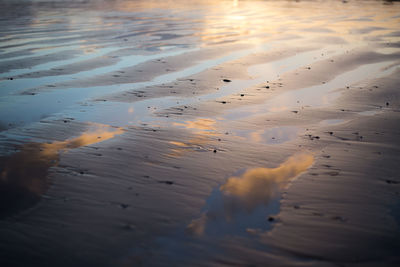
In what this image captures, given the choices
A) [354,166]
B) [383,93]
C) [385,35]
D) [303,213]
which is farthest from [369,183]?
[385,35]

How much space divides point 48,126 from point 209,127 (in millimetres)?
1850

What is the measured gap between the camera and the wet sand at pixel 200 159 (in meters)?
2.32

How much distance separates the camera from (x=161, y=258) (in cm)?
221

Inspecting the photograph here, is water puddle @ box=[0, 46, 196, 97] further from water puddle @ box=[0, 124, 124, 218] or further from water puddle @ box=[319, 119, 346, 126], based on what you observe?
water puddle @ box=[319, 119, 346, 126]

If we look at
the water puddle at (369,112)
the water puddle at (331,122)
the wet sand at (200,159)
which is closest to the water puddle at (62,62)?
the wet sand at (200,159)

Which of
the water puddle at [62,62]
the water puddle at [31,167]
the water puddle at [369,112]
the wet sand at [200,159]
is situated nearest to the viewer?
the wet sand at [200,159]

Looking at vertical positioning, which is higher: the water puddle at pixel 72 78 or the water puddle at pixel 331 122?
the water puddle at pixel 72 78

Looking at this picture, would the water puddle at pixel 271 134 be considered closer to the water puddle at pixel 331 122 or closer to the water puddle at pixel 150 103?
the water puddle at pixel 331 122

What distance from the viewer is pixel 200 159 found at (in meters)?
3.50

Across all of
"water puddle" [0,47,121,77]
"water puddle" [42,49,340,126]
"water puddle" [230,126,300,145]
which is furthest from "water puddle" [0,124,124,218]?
"water puddle" [0,47,121,77]

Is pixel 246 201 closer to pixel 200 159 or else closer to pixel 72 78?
pixel 200 159

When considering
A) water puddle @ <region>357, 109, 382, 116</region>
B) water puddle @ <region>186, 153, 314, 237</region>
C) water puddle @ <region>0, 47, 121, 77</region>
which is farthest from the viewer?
water puddle @ <region>0, 47, 121, 77</region>

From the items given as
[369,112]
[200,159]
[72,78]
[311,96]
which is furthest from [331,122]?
[72,78]

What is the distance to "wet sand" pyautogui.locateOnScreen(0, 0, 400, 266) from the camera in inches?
91.5
